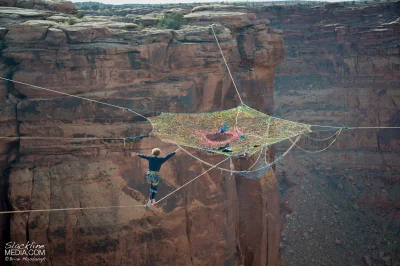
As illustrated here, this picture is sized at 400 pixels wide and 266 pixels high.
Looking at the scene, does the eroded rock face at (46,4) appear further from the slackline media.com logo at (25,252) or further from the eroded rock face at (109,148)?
the slackline media.com logo at (25,252)

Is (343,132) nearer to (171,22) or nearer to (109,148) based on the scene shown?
(171,22)

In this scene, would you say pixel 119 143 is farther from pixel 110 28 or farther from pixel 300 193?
pixel 300 193

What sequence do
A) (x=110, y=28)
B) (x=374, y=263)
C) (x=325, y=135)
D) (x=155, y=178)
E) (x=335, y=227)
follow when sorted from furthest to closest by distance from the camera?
1. (x=325, y=135)
2. (x=335, y=227)
3. (x=374, y=263)
4. (x=110, y=28)
5. (x=155, y=178)

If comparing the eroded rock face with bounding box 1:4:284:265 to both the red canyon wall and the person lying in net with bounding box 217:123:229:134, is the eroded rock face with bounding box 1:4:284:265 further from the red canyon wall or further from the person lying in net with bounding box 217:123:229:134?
the red canyon wall

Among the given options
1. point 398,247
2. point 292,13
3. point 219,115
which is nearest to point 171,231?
point 219,115

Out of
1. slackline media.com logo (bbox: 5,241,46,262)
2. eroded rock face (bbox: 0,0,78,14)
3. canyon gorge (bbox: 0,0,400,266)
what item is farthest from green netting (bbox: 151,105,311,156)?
eroded rock face (bbox: 0,0,78,14)
